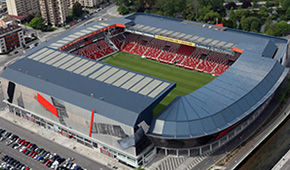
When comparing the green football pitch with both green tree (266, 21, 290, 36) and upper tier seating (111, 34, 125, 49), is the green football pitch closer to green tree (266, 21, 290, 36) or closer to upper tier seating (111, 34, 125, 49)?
upper tier seating (111, 34, 125, 49)

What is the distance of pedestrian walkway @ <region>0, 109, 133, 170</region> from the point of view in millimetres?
99188

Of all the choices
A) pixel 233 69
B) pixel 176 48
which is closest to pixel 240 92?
pixel 233 69

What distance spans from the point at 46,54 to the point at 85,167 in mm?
48652

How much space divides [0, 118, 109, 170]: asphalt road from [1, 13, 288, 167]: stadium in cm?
469

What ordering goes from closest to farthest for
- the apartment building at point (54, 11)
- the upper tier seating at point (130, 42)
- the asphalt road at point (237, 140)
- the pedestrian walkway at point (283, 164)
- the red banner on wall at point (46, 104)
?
the pedestrian walkway at point (283, 164)
the asphalt road at point (237, 140)
the red banner on wall at point (46, 104)
the upper tier seating at point (130, 42)
the apartment building at point (54, 11)

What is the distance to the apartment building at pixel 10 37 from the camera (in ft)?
541

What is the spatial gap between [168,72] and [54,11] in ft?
272

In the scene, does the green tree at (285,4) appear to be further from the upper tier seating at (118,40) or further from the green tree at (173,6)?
the upper tier seating at (118,40)

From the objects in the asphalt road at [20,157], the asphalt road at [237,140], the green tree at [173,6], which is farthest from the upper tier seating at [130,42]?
the asphalt road at [20,157]

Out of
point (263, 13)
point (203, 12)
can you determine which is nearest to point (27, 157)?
point (203, 12)

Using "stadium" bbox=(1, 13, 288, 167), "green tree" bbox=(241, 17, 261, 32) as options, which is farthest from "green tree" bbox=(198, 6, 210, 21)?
"stadium" bbox=(1, 13, 288, 167)

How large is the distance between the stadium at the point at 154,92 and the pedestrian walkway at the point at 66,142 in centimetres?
142

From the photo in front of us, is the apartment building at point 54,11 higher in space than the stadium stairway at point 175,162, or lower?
higher

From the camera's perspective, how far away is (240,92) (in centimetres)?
10519
